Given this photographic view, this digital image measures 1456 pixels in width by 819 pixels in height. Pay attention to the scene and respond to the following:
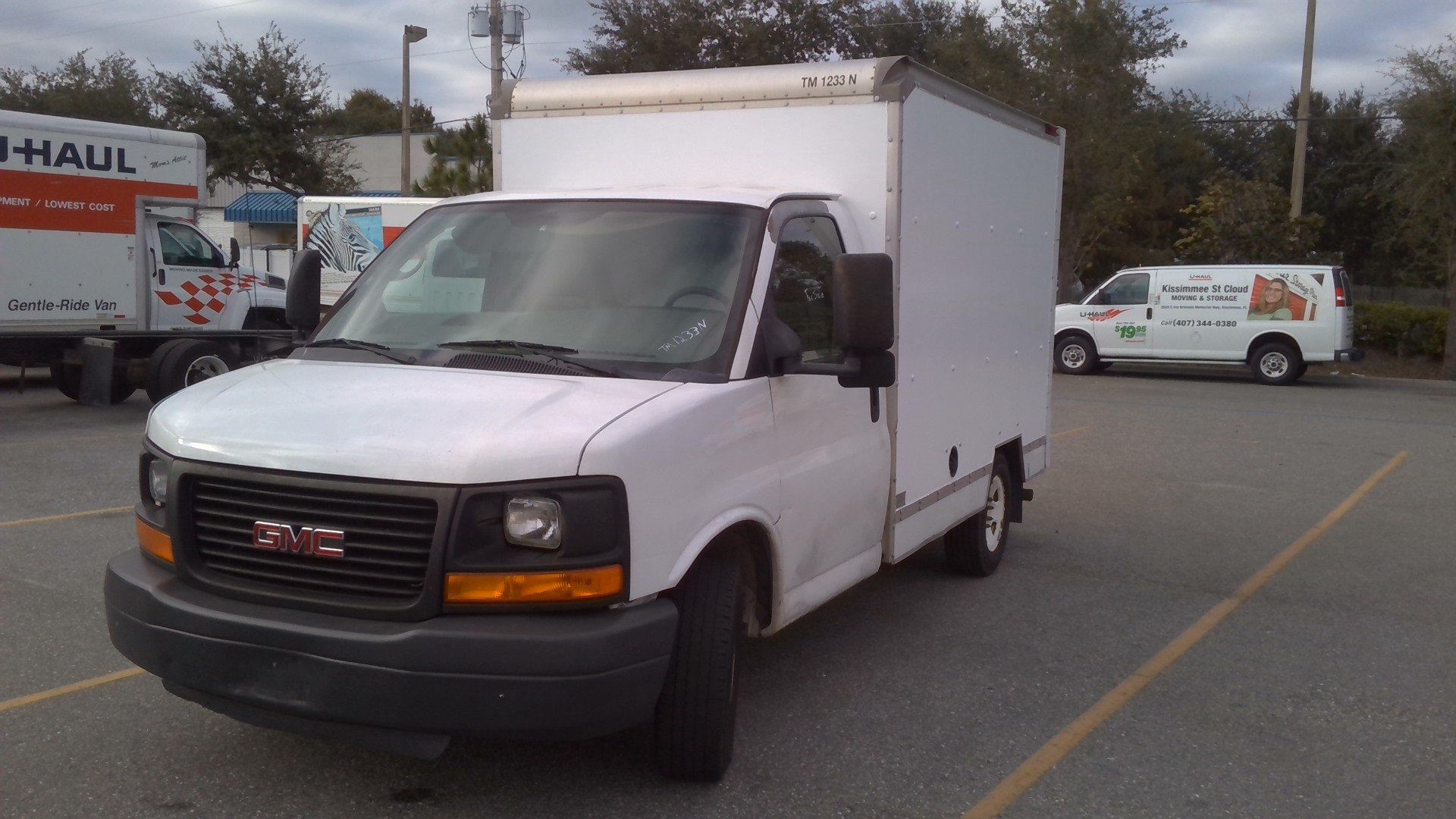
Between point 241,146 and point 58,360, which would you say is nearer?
point 58,360

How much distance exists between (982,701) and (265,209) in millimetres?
37320

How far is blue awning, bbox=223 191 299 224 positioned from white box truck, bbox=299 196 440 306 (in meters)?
13.3

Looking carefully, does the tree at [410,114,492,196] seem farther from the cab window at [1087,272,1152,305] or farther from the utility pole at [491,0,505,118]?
the cab window at [1087,272,1152,305]

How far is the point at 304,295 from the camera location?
5254 millimetres

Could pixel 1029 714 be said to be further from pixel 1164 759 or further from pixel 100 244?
pixel 100 244

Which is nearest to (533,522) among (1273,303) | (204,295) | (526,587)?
(526,587)

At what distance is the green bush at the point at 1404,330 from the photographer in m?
25.5

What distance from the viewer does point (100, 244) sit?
14391mm

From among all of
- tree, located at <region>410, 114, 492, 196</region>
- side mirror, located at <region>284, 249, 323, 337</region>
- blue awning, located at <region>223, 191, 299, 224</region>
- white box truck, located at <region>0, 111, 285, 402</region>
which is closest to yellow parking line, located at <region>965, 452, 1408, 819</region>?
side mirror, located at <region>284, 249, 323, 337</region>

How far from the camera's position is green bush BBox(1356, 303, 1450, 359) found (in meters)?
25.5

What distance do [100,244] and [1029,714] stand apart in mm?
12905

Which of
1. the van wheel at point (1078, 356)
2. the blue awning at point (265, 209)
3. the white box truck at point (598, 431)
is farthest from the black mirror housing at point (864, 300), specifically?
the blue awning at point (265, 209)

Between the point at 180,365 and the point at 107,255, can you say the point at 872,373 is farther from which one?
the point at 107,255

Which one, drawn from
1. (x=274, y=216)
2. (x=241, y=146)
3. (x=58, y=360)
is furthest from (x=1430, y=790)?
(x=274, y=216)
